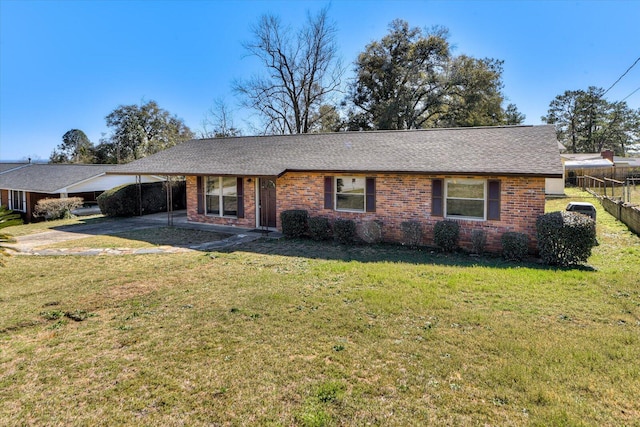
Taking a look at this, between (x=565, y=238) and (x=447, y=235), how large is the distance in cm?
275

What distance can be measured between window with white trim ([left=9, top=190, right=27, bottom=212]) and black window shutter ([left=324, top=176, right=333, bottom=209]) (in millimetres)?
23626

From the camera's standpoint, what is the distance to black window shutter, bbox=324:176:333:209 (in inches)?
494

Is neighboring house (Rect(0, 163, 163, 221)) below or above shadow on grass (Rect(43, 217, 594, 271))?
above

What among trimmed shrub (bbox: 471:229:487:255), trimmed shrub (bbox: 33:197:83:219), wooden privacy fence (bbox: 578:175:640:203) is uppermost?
wooden privacy fence (bbox: 578:175:640:203)

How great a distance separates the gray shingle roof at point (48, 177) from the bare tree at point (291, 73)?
14.4 meters

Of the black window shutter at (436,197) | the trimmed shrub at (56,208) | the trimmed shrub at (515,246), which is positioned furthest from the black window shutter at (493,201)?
the trimmed shrub at (56,208)

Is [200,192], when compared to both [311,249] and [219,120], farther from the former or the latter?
[219,120]

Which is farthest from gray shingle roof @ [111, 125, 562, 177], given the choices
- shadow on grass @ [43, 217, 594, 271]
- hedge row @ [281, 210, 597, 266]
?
shadow on grass @ [43, 217, 594, 271]

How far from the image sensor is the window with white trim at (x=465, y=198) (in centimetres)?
1054

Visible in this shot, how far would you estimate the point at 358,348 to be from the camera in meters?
4.66

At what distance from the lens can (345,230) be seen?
1160 centimetres

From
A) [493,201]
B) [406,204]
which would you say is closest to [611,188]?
[493,201]

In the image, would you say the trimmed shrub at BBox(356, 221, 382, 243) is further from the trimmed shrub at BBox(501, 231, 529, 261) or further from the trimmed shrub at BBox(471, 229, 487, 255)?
the trimmed shrub at BBox(501, 231, 529, 261)

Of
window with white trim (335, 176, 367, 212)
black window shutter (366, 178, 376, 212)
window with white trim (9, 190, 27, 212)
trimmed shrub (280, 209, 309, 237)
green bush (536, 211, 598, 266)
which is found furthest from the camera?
window with white trim (9, 190, 27, 212)
